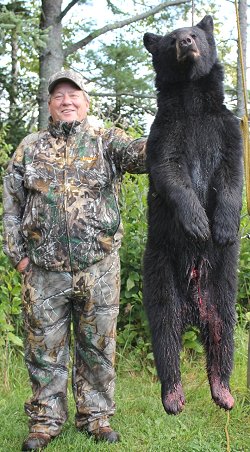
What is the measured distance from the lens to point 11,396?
5.73 meters

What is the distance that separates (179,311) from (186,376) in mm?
2762

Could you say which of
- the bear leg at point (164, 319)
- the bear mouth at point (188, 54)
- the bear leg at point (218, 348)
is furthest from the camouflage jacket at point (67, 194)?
the bear leg at point (218, 348)

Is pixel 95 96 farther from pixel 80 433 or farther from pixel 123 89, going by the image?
pixel 80 433

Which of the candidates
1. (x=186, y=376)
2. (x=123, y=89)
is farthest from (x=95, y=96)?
(x=186, y=376)

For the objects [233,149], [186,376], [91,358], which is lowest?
[186,376]

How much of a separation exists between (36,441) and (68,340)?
0.72 meters

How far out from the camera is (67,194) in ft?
14.4

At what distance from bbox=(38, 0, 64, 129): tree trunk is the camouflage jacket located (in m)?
6.75

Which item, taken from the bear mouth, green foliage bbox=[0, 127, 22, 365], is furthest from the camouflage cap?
green foliage bbox=[0, 127, 22, 365]

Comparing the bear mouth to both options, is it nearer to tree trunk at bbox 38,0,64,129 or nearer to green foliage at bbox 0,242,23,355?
green foliage at bbox 0,242,23,355

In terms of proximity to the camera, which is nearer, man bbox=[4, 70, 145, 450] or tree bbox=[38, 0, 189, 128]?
man bbox=[4, 70, 145, 450]

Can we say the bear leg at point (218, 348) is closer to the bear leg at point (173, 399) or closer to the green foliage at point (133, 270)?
the bear leg at point (173, 399)

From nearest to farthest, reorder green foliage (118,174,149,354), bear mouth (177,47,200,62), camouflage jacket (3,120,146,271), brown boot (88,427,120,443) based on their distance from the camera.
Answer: bear mouth (177,47,200,62), camouflage jacket (3,120,146,271), brown boot (88,427,120,443), green foliage (118,174,149,354)

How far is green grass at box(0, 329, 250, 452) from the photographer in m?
4.59
